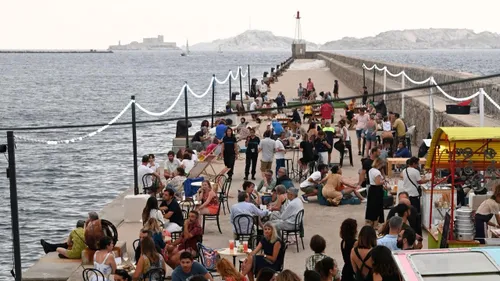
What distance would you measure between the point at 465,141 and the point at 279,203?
394 centimetres

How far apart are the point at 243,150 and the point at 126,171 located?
1261 cm

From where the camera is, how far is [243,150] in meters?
26.8

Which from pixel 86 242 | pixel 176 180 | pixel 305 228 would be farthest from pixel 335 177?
pixel 86 242

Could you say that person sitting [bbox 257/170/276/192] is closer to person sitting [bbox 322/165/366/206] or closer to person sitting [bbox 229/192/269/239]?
person sitting [bbox 322/165/366/206]

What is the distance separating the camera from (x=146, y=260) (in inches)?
454

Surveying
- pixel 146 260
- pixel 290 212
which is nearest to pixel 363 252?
pixel 146 260

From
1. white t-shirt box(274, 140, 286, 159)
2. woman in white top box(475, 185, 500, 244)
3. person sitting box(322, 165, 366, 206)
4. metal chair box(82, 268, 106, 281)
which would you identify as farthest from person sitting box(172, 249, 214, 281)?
white t-shirt box(274, 140, 286, 159)

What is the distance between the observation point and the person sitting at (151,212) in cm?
→ 1384

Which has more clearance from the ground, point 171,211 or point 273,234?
point 273,234

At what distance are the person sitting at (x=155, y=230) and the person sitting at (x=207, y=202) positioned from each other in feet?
10.4

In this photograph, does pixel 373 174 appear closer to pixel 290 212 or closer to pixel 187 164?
pixel 290 212

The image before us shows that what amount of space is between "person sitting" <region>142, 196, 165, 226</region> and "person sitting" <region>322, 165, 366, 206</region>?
4924mm

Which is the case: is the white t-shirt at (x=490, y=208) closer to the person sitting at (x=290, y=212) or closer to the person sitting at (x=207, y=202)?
the person sitting at (x=290, y=212)

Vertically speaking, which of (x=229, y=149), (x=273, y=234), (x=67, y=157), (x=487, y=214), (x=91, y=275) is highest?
(x=487, y=214)
